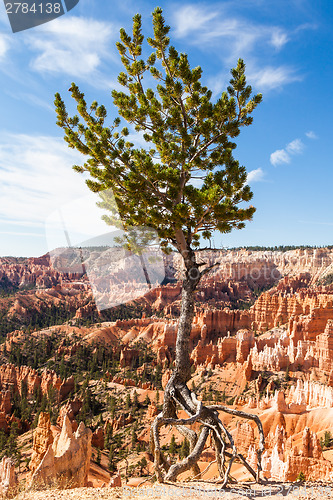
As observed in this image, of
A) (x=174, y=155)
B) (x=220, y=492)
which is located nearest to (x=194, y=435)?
(x=220, y=492)

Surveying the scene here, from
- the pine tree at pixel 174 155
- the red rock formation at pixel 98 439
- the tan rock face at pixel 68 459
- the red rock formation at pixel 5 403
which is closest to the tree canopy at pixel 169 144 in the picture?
the pine tree at pixel 174 155

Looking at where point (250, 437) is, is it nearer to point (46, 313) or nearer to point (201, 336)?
point (201, 336)

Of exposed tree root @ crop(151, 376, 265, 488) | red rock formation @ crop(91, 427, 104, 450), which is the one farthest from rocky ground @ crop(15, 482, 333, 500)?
red rock formation @ crop(91, 427, 104, 450)

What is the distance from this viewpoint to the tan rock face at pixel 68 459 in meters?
13.8

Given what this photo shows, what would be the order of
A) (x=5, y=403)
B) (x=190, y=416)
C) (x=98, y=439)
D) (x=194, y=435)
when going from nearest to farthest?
(x=194, y=435), (x=190, y=416), (x=98, y=439), (x=5, y=403)

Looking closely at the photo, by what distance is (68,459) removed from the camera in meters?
15.2

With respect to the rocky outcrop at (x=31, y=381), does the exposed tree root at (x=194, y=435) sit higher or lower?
higher

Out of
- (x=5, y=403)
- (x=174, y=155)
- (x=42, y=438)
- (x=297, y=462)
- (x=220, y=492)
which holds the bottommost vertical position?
(x=5, y=403)

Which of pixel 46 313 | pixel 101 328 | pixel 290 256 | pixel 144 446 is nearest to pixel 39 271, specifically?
pixel 46 313

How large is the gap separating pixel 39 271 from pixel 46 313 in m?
59.4

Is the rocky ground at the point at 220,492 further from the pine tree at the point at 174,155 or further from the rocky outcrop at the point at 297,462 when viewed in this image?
the rocky outcrop at the point at 297,462

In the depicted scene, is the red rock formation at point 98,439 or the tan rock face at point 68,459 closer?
the tan rock face at point 68,459

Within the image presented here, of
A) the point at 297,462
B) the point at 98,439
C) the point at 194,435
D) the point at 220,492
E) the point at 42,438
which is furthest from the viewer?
the point at 98,439

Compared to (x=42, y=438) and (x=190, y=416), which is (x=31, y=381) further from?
(x=190, y=416)
